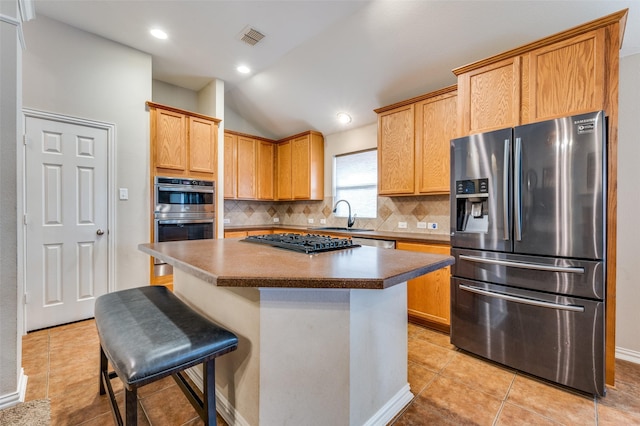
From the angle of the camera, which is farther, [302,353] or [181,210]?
[181,210]

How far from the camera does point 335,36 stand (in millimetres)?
2971

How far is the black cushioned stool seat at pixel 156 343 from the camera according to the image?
1.02 metres

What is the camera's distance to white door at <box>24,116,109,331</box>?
8.77ft

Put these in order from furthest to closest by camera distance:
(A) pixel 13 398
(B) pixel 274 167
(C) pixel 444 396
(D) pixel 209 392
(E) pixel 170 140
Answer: (B) pixel 274 167
(E) pixel 170 140
(C) pixel 444 396
(A) pixel 13 398
(D) pixel 209 392

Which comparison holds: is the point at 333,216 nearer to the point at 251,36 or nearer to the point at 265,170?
the point at 265,170

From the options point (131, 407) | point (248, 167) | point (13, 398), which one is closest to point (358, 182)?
point (248, 167)

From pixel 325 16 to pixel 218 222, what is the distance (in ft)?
9.26

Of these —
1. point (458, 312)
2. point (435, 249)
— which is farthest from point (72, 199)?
point (458, 312)

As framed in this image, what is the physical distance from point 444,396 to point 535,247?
116 cm

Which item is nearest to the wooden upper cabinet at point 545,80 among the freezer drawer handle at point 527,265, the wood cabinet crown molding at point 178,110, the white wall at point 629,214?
the white wall at point 629,214

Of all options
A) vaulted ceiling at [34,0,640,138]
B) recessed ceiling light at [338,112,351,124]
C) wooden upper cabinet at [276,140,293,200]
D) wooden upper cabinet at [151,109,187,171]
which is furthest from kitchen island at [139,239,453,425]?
wooden upper cabinet at [276,140,293,200]

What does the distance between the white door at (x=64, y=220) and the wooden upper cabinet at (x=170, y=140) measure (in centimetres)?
52

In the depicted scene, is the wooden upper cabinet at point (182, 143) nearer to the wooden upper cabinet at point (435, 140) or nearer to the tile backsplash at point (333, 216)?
the tile backsplash at point (333, 216)

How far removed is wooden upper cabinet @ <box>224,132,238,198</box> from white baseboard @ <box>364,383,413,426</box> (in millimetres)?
3526
